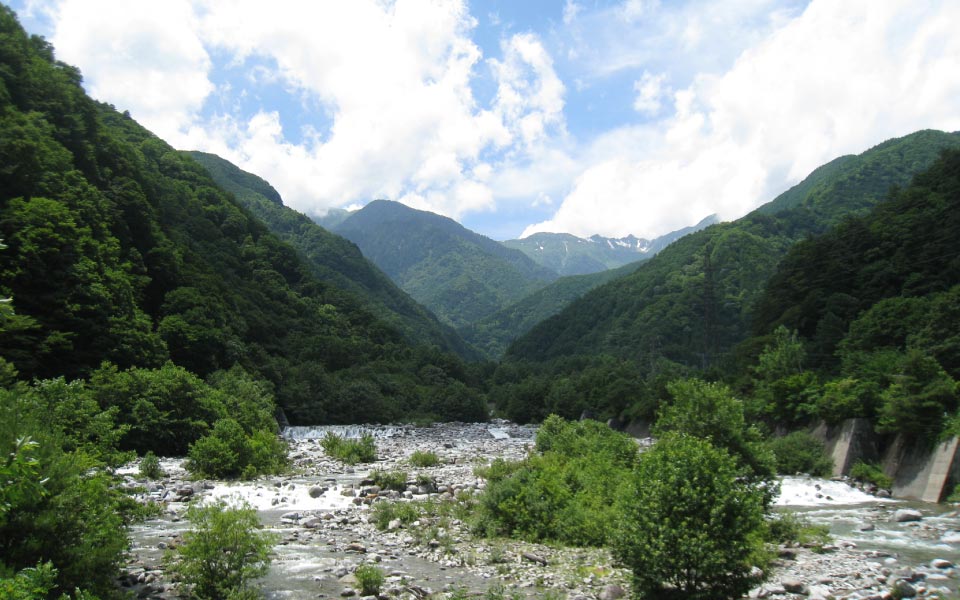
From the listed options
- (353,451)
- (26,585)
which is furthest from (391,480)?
(26,585)

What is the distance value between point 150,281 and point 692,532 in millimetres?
54363

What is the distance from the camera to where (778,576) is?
47.3 feet

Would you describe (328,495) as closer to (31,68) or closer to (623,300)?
(31,68)

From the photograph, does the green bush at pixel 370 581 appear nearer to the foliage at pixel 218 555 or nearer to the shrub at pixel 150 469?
the foliage at pixel 218 555

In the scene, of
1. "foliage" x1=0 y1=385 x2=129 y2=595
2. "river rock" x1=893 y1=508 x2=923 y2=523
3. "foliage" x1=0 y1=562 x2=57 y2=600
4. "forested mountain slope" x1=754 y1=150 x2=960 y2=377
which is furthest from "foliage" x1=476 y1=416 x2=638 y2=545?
"forested mountain slope" x1=754 y1=150 x2=960 y2=377

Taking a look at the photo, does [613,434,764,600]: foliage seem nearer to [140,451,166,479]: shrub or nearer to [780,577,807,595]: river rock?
[780,577,807,595]: river rock

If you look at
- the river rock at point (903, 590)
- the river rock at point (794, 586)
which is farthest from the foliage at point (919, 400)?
the river rock at point (794, 586)

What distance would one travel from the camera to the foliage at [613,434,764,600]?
36.9 feet

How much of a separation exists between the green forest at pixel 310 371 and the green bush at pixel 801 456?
5.1 inches

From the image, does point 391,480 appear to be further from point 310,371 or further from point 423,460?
point 310,371

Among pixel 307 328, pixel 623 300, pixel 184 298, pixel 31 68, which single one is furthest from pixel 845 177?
pixel 31 68

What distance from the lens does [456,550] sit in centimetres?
1638

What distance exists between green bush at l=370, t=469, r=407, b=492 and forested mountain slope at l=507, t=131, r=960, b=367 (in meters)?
93.5

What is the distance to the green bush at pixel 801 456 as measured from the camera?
32.7 meters
